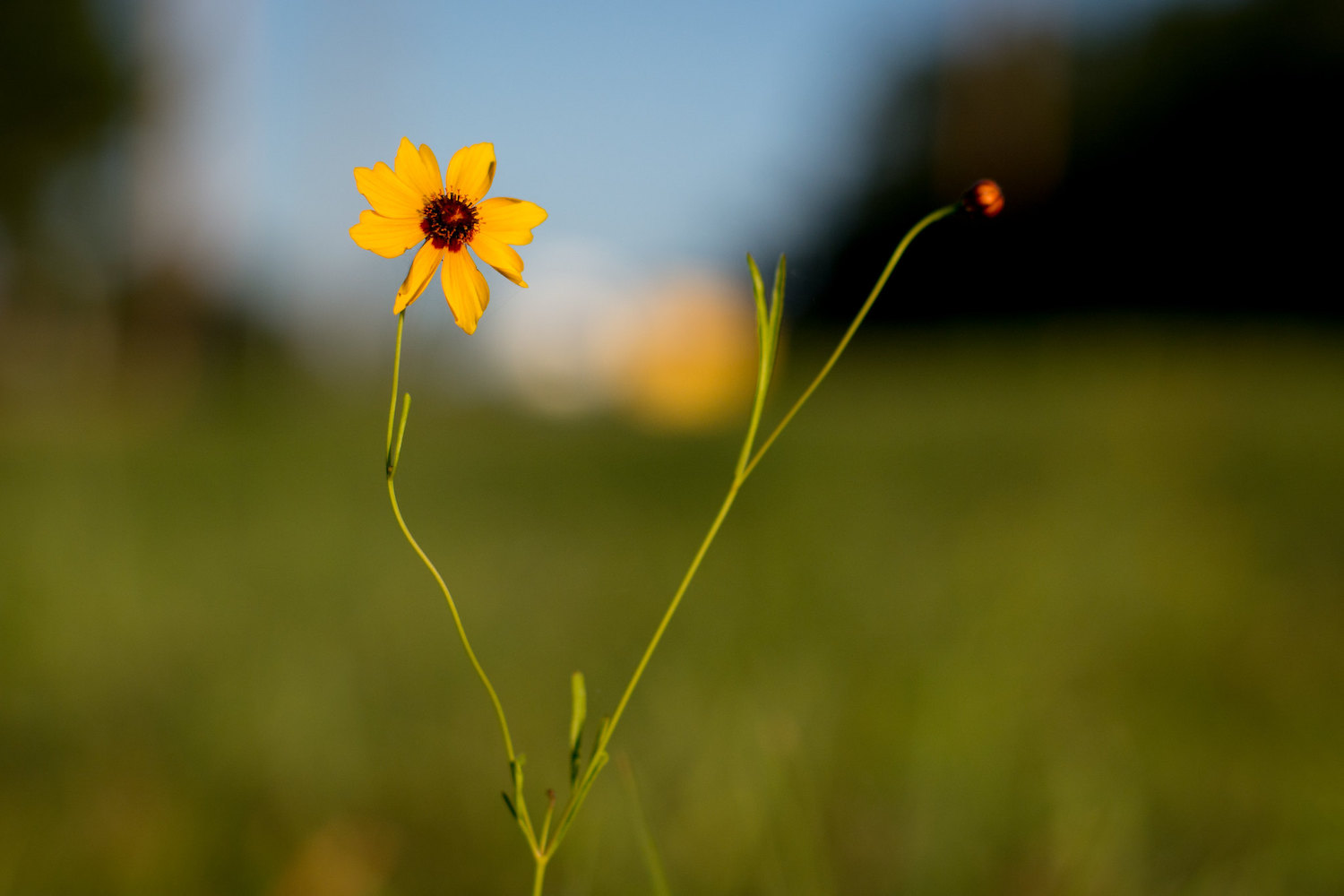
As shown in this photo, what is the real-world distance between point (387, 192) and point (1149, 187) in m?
8.78

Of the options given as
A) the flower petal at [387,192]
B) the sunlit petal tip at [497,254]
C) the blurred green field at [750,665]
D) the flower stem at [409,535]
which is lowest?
the blurred green field at [750,665]

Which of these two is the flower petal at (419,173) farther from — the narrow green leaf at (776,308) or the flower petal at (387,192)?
the narrow green leaf at (776,308)

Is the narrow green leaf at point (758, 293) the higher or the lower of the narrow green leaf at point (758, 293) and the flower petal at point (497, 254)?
the lower

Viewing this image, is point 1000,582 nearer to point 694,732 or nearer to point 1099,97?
point 694,732

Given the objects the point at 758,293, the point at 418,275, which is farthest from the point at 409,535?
→ the point at 758,293

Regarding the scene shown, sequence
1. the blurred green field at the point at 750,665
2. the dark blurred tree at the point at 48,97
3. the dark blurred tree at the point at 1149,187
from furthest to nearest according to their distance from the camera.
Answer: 1. the dark blurred tree at the point at 48,97
2. the dark blurred tree at the point at 1149,187
3. the blurred green field at the point at 750,665

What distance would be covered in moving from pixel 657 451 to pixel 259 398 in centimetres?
475

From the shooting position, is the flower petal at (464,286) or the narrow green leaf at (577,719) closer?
the flower petal at (464,286)

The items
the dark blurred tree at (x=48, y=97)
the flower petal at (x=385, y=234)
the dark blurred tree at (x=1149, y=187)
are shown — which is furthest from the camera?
the dark blurred tree at (x=48, y=97)

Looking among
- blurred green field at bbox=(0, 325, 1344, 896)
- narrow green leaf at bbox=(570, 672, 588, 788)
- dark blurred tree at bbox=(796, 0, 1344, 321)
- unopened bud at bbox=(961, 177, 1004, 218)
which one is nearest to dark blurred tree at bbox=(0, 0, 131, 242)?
dark blurred tree at bbox=(796, 0, 1344, 321)

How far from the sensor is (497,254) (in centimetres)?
31

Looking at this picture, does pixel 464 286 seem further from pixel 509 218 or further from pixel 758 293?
pixel 758 293

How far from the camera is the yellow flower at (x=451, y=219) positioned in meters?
0.30

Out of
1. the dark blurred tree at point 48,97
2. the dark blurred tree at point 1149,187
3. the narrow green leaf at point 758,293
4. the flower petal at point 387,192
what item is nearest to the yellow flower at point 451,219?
the flower petal at point 387,192
